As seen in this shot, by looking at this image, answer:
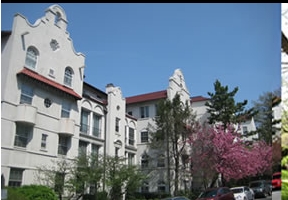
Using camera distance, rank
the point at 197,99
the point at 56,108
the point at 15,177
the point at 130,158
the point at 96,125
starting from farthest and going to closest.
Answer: the point at 197,99 < the point at 130,158 < the point at 96,125 < the point at 56,108 < the point at 15,177

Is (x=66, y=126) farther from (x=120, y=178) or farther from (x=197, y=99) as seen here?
(x=197, y=99)

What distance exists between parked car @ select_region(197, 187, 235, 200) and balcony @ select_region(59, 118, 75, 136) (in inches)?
140

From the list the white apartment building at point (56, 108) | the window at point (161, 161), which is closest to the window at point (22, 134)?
the white apartment building at point (56, 108)

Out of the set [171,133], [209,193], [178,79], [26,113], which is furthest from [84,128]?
[209,193]

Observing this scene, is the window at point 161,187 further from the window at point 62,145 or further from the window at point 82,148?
the window at point 62,145

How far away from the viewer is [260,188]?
438 inches

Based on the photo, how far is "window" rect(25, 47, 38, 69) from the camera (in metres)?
6.11

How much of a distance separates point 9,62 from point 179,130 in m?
5.24

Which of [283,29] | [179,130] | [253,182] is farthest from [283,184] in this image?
[253,182]

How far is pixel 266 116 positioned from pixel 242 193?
257 cm

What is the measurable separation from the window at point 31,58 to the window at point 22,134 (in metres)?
1.07

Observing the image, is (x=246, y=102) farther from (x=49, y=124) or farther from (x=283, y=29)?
(x=49, y=124)

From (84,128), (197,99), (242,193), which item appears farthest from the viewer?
(242,193)

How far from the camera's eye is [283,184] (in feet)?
19.7
